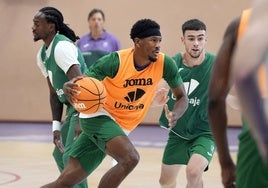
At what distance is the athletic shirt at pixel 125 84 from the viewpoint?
5.68 metres

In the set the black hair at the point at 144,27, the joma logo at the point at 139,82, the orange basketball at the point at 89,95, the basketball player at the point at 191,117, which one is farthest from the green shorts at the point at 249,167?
the basketball player at the point at 191,117

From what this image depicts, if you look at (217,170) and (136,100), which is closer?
(136,100)

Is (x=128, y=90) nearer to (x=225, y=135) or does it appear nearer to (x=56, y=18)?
(x=56, y=18)

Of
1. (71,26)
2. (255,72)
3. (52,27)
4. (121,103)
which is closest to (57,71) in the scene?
(52,27)

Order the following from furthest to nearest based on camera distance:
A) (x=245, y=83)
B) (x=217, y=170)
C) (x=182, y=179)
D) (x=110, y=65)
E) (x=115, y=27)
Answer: (x=115, y=27)
(x=217, y=170)
(x=182, y=179)
(x=110, y=65)
(x=245, y=83)

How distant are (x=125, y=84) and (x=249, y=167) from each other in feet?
9.37

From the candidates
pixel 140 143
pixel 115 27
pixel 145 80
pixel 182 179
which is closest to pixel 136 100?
pixel 145 80

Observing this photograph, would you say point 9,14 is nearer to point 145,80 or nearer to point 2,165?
point 2,165

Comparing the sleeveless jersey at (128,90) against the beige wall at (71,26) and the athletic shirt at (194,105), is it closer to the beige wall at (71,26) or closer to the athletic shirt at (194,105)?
the athletic shirt at (194,105)

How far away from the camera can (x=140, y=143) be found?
494 inches

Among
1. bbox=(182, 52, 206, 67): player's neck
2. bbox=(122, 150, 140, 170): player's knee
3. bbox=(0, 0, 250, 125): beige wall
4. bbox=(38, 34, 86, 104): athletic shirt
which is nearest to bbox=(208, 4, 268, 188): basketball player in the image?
bbox=(122, 150, 140, 170): player's knee

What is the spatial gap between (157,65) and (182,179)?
354cm

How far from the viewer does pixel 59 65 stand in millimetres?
6082

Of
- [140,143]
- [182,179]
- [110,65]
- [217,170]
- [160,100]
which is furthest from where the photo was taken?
[140,143]
